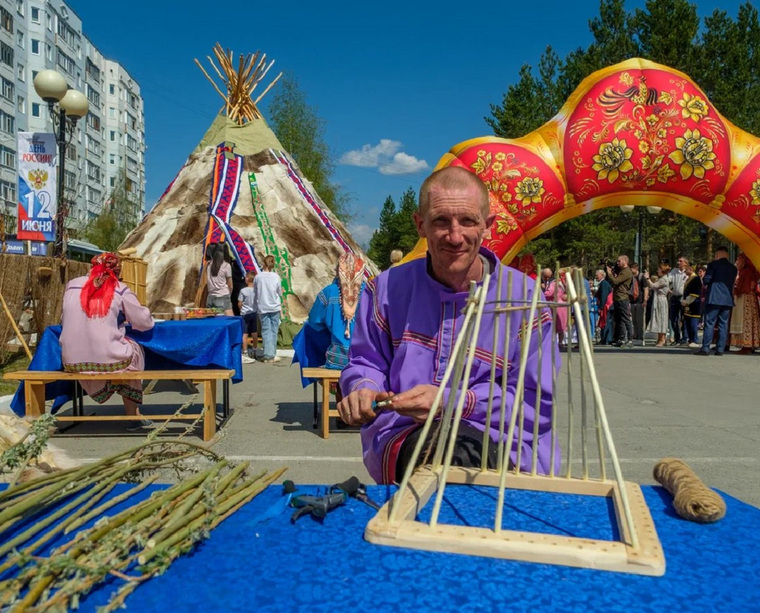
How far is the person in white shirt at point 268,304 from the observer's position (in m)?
10.3

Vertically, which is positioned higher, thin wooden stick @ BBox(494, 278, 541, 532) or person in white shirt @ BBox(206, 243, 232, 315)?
person in white shirt @ BBox(206, 243, 232, 315)

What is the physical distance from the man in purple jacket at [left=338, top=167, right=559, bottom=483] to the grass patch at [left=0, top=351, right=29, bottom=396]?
21.0 feet

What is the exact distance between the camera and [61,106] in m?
9.19

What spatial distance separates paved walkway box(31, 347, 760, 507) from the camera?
15.1ft

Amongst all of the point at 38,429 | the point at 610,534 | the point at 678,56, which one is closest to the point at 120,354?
the point at 38,429

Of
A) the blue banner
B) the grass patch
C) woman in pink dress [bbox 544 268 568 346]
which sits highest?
the blue banner

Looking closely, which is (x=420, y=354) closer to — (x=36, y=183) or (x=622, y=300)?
(x=36, y=183)

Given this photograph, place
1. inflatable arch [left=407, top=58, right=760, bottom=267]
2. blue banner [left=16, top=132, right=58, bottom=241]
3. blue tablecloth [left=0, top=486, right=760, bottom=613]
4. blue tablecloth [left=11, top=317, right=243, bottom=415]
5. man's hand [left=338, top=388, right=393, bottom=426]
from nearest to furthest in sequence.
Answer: blue tablecloth [left=0, top=486, right=760, bottom=613] < man's hand [left=338, top=388, right=393, bottom=426] < blue tablecloth [left=11, top=317, right=243, bottom=415] < blue banner [left=16, top=132, right=58, bottom=241] < inflatable arch [left=407, top=58, right=760, bottom=267]

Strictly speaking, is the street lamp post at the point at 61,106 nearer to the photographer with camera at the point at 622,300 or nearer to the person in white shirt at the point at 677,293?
the photographer with camera at the point at 622,300

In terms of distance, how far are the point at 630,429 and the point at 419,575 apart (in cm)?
520

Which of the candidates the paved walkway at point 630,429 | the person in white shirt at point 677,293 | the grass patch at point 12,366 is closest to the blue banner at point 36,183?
the grass patch at point 12,366

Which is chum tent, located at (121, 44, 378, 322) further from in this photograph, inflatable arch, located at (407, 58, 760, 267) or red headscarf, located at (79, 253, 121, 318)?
red headscarf, located at (79, 253, 121, 318)

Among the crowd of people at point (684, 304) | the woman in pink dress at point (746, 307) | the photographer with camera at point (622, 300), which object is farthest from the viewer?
the photographer with camera at point (622, 300)

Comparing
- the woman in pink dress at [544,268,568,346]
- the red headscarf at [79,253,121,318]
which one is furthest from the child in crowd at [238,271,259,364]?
the woman in pink dress at [544,268,568,346]
